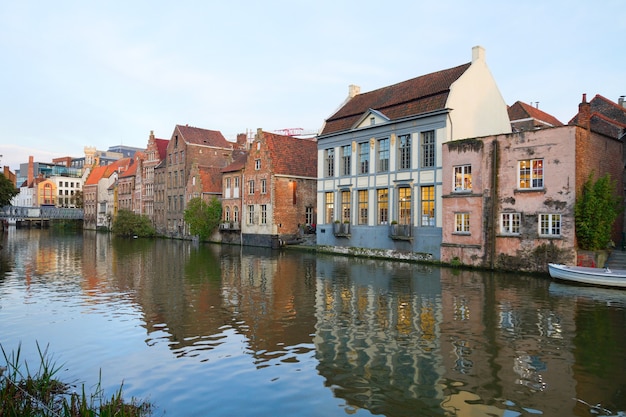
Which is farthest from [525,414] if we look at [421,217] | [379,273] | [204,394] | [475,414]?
[421,217]

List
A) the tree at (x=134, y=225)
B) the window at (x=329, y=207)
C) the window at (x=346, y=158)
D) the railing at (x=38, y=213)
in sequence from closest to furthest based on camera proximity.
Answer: the window at (x=346, y=158) → the window at (x=329, y=207) → the tree at (x=134, y=225) → the railing at (x=38, y=213)

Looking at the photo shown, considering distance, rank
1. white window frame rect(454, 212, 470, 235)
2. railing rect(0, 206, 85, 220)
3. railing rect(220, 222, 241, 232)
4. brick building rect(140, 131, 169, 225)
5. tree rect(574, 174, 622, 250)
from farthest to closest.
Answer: railing rect(0, 206, 85, 220)
brick building rect(140, 131, 169, 225)
railing rect(220, 222, 241, 232)
white window frame rect(454, 212, 470, 235)
tree rect(574, 174, 622, 250)

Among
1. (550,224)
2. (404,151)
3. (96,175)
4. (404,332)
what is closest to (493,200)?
(550,224)

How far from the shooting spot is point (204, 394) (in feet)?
29.6

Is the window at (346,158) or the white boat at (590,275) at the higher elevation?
the window at (346,158)

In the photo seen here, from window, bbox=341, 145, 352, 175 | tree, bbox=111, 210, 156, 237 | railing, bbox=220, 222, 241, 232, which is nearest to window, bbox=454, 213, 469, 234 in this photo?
window, bbox=341, 145, 352, 175

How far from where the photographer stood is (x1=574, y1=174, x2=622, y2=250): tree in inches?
979

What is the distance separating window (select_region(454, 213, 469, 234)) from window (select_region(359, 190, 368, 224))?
28.2 ft

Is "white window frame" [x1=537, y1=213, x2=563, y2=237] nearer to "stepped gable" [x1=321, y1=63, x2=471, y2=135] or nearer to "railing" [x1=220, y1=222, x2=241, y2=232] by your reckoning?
"stepped gable" [x1=321, y1=63, x2=471, y2=135]

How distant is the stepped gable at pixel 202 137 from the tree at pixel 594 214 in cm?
5059

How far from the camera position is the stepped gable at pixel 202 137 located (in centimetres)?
6556

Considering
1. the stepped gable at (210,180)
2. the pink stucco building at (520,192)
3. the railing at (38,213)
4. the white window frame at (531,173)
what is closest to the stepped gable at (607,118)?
the pink stucco building at (520,192)

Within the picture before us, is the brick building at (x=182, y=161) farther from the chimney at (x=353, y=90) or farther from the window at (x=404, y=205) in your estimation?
the window at (x=404, y=205)

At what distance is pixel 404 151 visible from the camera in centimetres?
3441
